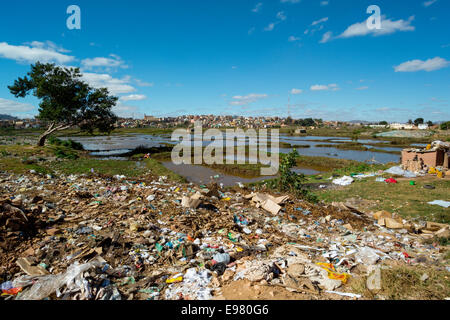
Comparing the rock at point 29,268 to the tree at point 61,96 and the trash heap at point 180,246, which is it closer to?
the trash heap at point 180,246

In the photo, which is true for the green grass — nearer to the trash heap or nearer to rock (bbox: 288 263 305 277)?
the trash heap

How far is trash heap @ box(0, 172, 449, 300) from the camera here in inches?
128

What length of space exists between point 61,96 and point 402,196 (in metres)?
26.2

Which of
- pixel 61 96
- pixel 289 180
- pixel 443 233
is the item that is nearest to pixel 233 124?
pixel 61 96

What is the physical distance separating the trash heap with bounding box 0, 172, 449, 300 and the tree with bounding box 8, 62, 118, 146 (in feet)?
55.0

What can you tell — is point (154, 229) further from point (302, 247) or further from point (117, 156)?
point (117, 156)

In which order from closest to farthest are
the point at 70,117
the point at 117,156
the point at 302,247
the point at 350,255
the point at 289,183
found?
the point at 350,255
the point at 302,247
the point at 289,183
the point at 70,117
the point at 117,156

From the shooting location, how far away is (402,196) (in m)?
10.1

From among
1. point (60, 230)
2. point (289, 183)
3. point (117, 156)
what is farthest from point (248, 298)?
point (117, 156)

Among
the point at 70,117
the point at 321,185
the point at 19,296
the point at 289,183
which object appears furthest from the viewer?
the point at 70,117

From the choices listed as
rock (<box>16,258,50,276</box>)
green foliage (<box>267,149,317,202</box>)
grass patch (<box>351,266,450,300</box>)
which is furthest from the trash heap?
green foliage (<box>267,149,317,202</box>)

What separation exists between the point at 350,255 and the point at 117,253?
4.30 meters

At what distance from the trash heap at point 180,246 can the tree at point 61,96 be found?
55.0 feet

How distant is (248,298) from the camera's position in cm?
311
